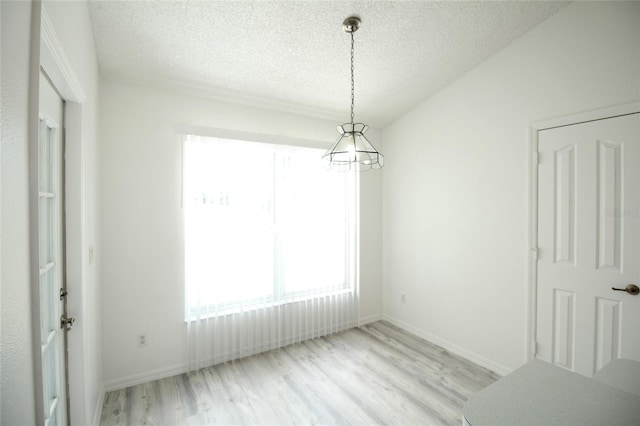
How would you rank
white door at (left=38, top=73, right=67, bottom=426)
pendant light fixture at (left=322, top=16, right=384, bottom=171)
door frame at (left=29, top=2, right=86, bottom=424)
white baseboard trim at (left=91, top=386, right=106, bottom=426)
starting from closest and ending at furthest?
door frame at (left=29, top=2, right=86, bottom=424)
white door at (left=38, top=73, right=67, bottom=426)
pendant light fixture at (left=322, top=16, right=384, bottom=171)
white baseboard trim at (left=91, top=386, right=106, bottom=426)

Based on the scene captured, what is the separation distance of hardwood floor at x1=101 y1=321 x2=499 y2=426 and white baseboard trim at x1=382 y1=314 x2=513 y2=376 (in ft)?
0.23

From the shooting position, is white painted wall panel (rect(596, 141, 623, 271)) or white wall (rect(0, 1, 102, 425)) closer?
white wall (rect(0, 1, 102, 425))

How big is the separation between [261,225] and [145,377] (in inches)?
65.3

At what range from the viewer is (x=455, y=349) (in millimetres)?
3072

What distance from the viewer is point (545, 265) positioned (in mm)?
2438

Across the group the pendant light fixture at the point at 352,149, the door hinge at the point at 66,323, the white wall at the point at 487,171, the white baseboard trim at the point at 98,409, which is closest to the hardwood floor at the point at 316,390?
the white baseboard trim at the point at 98,409

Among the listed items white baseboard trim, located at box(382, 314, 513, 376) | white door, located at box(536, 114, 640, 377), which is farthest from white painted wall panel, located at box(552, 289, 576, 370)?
white baseboard trim, located at box(382, 314, 513, 376)

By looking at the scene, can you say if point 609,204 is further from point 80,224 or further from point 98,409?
point 98,409

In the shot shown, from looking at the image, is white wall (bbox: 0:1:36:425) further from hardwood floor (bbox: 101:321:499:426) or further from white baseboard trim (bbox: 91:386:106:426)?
hardwood floor (bbox: 101:321:499:426)

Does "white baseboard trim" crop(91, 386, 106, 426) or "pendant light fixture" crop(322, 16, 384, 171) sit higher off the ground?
"pendant light fixture" crop(322, 16, 384, 171)

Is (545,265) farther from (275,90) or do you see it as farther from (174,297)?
(174,297)

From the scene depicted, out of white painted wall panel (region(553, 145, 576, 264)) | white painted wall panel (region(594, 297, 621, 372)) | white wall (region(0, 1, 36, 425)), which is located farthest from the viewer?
white painted wall panel (region(553, 145, 576, 264))

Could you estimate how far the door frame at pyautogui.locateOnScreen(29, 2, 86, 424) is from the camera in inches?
33.4

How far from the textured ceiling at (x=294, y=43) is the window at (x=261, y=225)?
0.58m
